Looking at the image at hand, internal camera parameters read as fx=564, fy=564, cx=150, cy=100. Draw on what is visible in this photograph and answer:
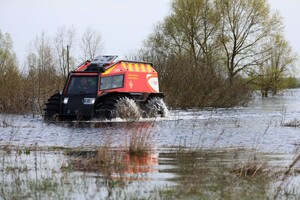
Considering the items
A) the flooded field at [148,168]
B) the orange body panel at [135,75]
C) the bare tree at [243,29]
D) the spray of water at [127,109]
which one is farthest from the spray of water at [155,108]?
the bare tree at [243,29]

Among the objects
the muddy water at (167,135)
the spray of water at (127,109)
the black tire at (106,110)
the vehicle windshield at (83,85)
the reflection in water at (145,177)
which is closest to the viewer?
the reflection in water at (145,177)

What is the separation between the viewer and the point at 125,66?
2350 centimetres

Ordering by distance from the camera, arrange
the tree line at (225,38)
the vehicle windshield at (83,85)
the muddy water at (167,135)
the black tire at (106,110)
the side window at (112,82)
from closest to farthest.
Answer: the muddy water at (167,135) < the black tire at (106,110) < the vehicle windshield at (83,85) < the side window at (112,82) < the tree line at (225,38)

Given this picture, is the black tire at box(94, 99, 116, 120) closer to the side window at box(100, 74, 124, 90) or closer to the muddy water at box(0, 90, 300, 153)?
the muddy water at box(0, 90, 300, 153)

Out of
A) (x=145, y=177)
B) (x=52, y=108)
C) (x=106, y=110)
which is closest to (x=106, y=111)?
(x=106, y=110)

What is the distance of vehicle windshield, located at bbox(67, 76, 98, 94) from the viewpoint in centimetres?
2208

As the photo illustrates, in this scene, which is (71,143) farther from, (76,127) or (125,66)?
(125,66)

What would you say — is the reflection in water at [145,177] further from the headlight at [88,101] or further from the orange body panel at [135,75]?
the orange body panel at [135,75]

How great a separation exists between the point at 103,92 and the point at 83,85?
0.89 metres

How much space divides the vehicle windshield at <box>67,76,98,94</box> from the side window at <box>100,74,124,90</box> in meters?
0.34

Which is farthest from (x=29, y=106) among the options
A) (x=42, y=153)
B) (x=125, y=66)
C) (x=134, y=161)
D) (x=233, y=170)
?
(x=233, y=170)

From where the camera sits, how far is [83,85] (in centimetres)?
2231

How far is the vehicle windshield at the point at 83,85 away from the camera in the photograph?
2208 centimetres

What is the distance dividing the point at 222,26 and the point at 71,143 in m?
36.8
